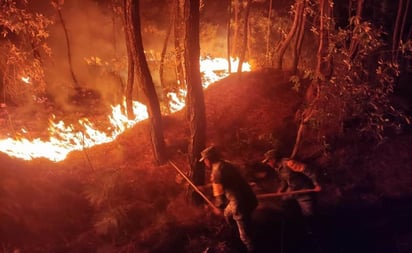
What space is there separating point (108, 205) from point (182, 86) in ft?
18.6

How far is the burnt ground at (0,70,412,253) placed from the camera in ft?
27.0

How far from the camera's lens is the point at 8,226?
8312 millimetres

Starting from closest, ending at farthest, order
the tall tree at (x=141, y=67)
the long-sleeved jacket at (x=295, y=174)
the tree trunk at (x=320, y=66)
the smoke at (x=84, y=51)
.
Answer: the long-sleeved jacket at (x=295, y=174) < the tree trunk at (x=320, y=66) < the tall tree at (x=141, y=67) < the smoke at (x=84, y=51)

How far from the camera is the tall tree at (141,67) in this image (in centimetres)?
971

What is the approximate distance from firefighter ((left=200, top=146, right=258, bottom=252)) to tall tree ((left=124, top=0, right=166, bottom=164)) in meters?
3.24

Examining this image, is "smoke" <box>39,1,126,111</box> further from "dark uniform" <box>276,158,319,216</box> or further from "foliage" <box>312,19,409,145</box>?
"dark uniform" <box>276,158,319,216</box>

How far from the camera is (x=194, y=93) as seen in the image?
837 centimetres

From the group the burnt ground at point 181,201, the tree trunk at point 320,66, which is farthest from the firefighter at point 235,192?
the tree trunk at point 320,66

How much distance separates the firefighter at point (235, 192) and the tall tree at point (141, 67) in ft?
10.6

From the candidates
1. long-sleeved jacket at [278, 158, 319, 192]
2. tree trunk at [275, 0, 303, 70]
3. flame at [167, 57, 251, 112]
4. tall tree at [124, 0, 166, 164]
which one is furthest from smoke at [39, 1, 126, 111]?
long-sleeved jacket at [278, 158, 319, 192]

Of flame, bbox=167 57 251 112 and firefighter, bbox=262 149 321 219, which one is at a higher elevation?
flame, bbox=167 57 251 112

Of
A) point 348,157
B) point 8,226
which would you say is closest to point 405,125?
point 348,157

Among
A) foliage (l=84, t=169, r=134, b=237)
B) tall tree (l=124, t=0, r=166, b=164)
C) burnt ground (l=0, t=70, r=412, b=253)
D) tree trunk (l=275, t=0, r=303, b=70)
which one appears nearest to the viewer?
burnt ground (l=0, t=70, r=412, b=253)

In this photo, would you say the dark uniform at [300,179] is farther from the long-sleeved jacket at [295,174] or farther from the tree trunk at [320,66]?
the tree trunk at [320,66]
